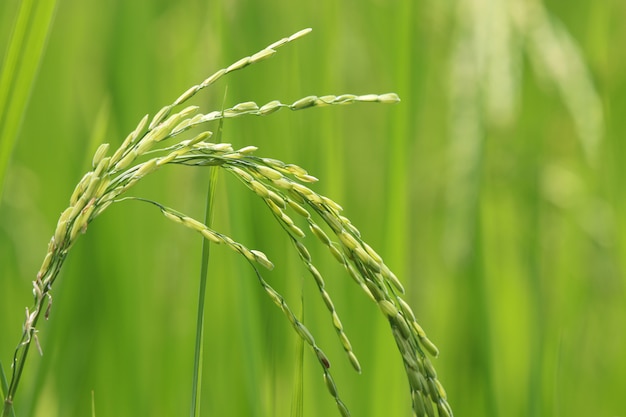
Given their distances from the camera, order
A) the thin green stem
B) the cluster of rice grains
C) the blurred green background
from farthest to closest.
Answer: the blurred green background → the thin green stem → the cluster of rice grains

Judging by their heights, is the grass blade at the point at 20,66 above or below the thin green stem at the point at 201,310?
above

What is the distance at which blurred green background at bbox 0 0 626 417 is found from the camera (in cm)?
132

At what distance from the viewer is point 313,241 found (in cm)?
149

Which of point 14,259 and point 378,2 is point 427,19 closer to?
point 378,2

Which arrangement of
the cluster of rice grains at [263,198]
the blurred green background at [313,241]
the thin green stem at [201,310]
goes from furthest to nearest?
the blurred green background at [313,241]
the thin green stem at [201,310]
the cluster of rice grains at [263,198]

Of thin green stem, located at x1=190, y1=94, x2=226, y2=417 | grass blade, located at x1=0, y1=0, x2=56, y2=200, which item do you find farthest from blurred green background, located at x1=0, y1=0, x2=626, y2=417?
thin green stem, located at x1=190, y1=94, x2=226, y2=417

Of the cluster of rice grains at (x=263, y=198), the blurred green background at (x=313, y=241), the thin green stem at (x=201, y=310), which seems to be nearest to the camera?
the cluster of rice grains at (x=263, y=198)

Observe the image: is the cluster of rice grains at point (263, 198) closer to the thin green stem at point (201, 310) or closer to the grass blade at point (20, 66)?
the thin green stem at point (201, 310)

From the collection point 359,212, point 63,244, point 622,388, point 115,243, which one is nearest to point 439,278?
point 359,212

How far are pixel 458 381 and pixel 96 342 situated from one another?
667mm

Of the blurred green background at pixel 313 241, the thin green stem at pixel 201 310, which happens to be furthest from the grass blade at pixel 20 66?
the thin green stem at pixel 201 310

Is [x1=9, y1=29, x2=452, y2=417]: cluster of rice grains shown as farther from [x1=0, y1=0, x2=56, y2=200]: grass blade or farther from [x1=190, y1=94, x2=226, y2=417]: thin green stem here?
[x1=0, y1=0, x2=56, y2=200]: grass blade

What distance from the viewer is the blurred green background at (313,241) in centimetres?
132

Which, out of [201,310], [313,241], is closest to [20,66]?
[201,310]
